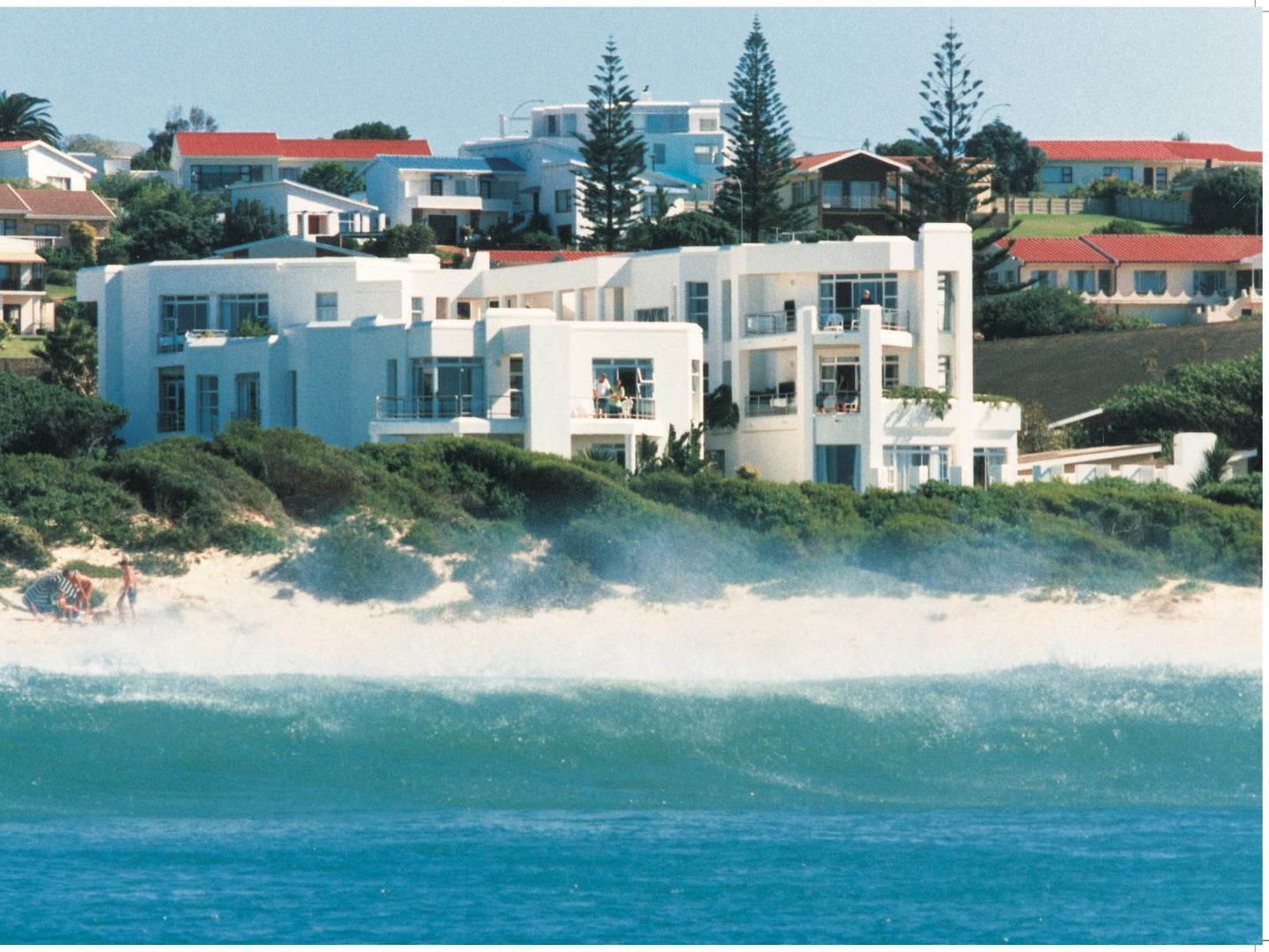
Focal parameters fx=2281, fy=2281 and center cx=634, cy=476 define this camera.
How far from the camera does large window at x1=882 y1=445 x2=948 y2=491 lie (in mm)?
51156

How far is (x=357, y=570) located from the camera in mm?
40562

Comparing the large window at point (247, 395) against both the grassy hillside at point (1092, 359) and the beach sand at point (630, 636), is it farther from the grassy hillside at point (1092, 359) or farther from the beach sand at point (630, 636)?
the grassy hillside at point (1092, 359)

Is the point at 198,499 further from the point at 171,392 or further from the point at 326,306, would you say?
the point at 171,392

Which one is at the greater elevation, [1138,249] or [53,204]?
[53,204]

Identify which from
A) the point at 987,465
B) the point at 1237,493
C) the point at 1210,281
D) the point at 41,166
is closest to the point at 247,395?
the point at 987,465

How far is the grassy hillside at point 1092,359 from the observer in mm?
64562

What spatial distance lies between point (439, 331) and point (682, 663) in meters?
14.1

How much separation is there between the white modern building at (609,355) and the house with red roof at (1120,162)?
227ft

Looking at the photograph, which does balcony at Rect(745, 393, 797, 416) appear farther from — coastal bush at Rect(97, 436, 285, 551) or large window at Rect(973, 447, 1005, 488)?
coastal bush at Rect(97, 436, 285, 551)

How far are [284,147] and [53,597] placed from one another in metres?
77.5

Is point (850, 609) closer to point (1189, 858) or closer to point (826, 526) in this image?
point (826, 526)

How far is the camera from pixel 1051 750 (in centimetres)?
3188

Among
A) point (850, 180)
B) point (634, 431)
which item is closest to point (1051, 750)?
point (634, 431)

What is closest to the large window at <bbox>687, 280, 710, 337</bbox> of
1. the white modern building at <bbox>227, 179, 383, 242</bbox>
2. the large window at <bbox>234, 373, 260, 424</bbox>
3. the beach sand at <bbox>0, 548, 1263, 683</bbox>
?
the large window at <bbox>234, 373, 260, 424</bbox>
